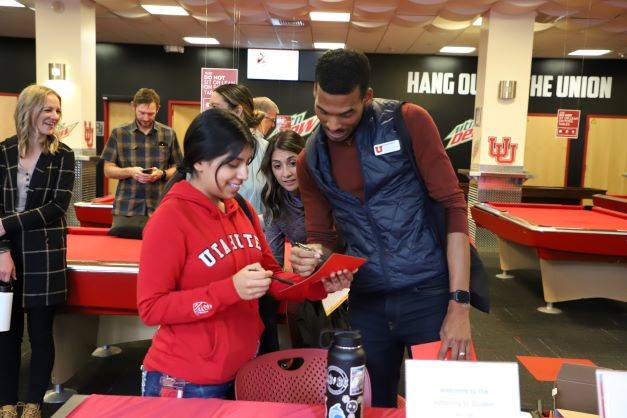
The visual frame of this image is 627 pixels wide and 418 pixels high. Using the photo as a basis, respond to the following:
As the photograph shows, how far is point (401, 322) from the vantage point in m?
1.74

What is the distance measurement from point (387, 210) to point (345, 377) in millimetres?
700

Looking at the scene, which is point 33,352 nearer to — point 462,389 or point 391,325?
point 391,325

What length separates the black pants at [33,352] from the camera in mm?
2652

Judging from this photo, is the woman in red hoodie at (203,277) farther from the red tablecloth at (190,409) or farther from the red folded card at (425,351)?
the red folded card at (425,351)

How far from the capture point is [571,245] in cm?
447

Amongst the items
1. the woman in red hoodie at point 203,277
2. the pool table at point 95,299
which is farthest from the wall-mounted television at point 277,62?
the woman in red hoodie at point 203,277

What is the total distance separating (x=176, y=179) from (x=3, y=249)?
3.77 feet

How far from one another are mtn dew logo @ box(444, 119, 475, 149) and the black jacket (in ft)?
31.0

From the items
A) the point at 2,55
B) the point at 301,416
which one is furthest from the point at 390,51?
the point at 301,416

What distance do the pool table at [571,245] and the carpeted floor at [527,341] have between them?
25 centimetres

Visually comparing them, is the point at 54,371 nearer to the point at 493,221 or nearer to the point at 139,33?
the point at 493,221

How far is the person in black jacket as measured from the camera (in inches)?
100

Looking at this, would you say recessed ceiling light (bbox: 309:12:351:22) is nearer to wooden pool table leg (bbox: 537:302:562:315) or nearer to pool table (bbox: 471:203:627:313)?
pool table (bbox: 471:203:627:313)

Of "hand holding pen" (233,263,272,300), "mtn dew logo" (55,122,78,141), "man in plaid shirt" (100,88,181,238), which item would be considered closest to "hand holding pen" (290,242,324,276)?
"hand holding pen" (233,263,272,300)
